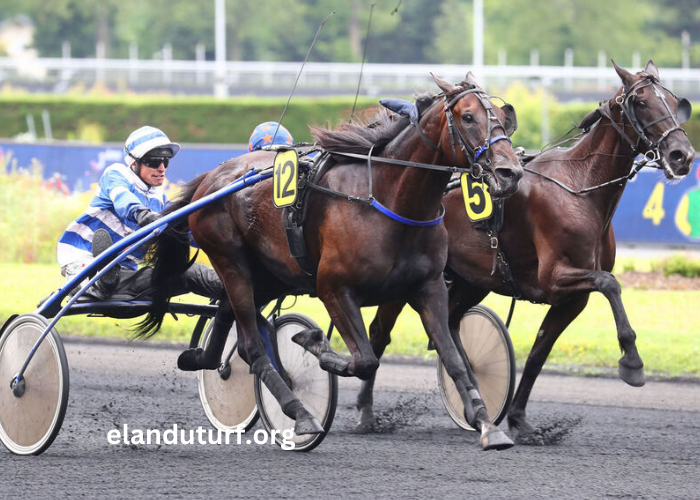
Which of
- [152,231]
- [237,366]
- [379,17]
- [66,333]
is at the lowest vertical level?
[66,333]

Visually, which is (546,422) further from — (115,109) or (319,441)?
(115,109)

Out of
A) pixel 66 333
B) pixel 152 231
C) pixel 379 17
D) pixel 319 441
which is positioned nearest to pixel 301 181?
pixel 152 231

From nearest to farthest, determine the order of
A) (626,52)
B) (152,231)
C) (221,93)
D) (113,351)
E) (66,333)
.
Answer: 1. (152,231)
2. (113,351)
3. (66,333)
4. (221,93)
5. (626,52)

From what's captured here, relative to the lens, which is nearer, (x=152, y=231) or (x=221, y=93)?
(x=152, y=231)

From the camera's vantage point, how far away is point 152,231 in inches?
227

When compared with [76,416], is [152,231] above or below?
above

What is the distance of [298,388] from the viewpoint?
5.88 metres

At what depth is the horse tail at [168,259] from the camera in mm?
6109

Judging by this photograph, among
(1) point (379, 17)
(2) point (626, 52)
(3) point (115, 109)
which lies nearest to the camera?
(3) point (115, 109)

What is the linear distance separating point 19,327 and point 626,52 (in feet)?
129

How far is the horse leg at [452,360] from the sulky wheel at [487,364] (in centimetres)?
150

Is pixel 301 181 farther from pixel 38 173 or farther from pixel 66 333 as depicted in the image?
pixel 38 173

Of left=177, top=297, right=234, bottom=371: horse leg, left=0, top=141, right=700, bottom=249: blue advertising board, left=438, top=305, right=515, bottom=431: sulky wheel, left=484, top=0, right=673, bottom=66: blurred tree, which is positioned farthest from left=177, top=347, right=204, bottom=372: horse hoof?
left=484, top=0, right=673, bottom=66: blurred tree

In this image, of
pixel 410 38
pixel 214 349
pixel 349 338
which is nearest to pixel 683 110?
pixel 349 338
